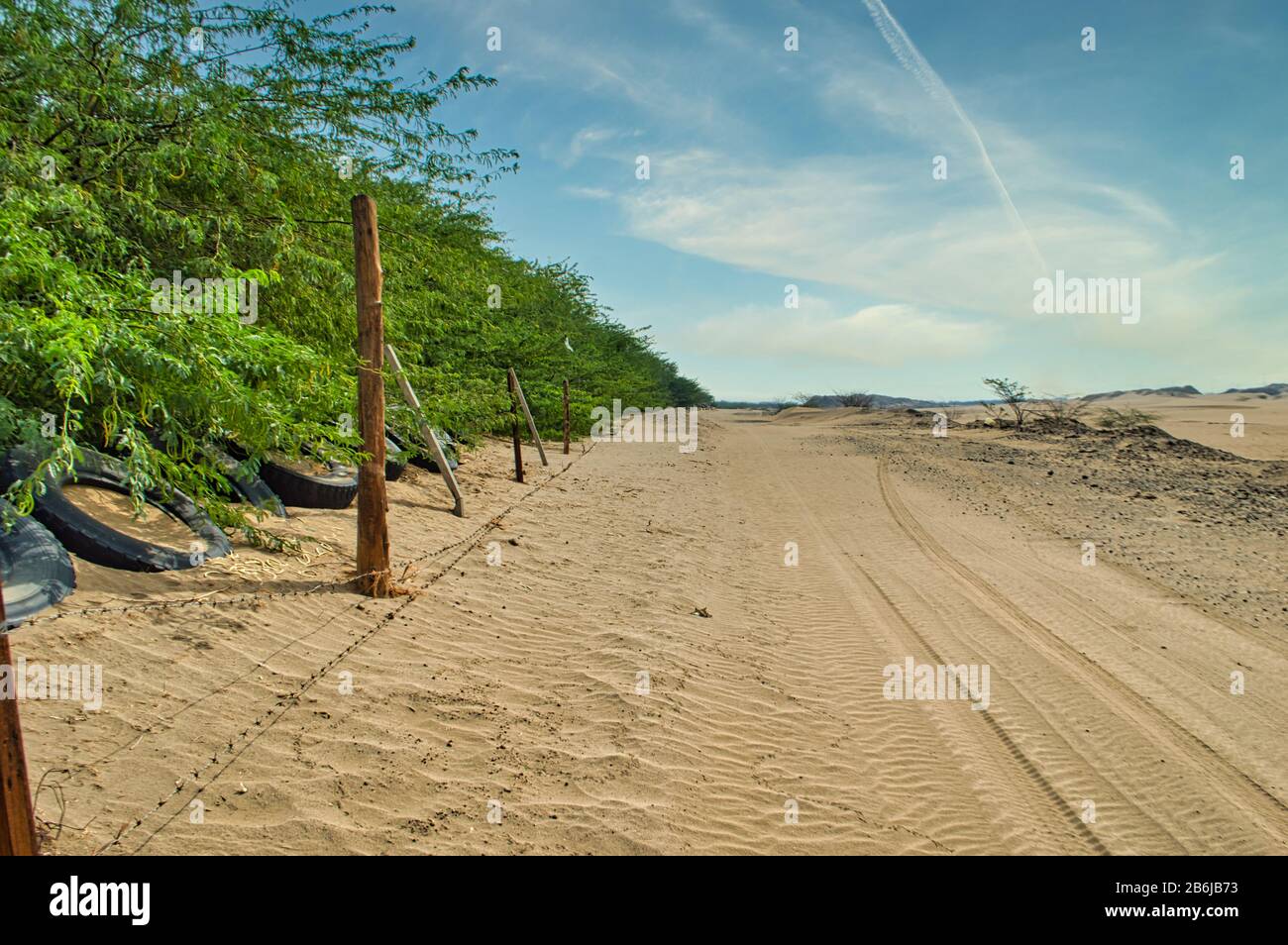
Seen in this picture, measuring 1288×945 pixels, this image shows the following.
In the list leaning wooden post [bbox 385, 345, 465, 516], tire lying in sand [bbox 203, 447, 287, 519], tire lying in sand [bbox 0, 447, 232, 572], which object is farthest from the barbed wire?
leaning wooden post [bbox 385, 345, 465, 516]

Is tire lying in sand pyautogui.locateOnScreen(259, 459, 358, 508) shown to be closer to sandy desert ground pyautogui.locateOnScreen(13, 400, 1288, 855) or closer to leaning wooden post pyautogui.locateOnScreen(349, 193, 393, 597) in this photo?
sandy desert ground pyautogui.locateOnScreen(13, 400, 1288, 855)

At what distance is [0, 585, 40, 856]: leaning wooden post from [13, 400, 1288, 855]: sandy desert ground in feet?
1.91

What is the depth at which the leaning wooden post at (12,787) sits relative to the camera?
2.78 m

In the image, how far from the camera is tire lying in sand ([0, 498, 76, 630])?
5.28m

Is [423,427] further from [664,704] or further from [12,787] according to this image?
[12,787]

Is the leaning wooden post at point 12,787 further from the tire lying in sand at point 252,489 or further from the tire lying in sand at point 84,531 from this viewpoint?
the tire lying in sand at point 252,489

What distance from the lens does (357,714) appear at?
5.04 meters

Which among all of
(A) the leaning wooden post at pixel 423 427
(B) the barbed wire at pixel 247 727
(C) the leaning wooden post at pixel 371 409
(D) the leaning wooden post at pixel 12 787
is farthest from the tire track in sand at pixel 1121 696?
(A) the leaning wooden post at pixel 423 427

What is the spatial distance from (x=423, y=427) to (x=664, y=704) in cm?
627

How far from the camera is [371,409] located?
739 cm

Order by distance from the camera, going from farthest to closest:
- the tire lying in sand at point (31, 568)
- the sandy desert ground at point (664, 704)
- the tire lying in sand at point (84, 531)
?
the tire lying in sand at point (84, 531) → the tire lying in sand at point (31, 568) → the sandy desert ground at point (664, 704)

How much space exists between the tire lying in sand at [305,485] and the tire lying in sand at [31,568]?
3757mm

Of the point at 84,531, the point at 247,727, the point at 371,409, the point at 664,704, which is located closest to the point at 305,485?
the point at 371,409

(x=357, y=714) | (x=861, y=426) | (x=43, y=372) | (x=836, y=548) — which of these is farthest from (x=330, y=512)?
(x=861, y=426)
